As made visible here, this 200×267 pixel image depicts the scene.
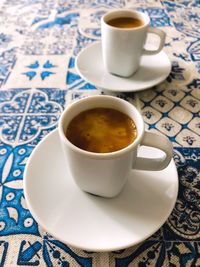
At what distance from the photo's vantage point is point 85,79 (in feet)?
2.13

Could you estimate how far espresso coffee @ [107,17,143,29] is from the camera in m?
0.67

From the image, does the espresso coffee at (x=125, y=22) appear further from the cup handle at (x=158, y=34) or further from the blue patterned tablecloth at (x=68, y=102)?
the blue patterned tablecloth at (x=68, y=102)

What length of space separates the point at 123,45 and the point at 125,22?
0.10 meters

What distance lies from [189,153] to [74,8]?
69 cm

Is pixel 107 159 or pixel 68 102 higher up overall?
pixel 107 159

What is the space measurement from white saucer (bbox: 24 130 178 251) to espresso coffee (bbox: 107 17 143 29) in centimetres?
34

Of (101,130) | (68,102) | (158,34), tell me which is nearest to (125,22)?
(158,34)

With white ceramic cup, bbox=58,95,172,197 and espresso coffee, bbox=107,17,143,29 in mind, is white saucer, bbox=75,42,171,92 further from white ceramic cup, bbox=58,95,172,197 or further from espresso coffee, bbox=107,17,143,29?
white ceramic cup, bbox=58,95,172,197

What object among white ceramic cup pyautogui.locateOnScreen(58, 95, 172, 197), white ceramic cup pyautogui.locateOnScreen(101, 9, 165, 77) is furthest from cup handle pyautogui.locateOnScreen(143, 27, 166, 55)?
white ceramic cup pyautogui.locateOnScreen(58, 95, 172, 197)

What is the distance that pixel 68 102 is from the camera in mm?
629

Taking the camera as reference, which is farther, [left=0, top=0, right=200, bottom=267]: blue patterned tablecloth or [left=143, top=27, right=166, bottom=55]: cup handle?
[left=143, top=27, right=166, bottom=55]: cup handle

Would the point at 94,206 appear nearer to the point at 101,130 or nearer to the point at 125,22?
the point at 101,130

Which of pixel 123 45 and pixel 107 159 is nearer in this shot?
pixel 107 159

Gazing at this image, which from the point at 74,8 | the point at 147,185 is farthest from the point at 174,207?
the point at 74,8
